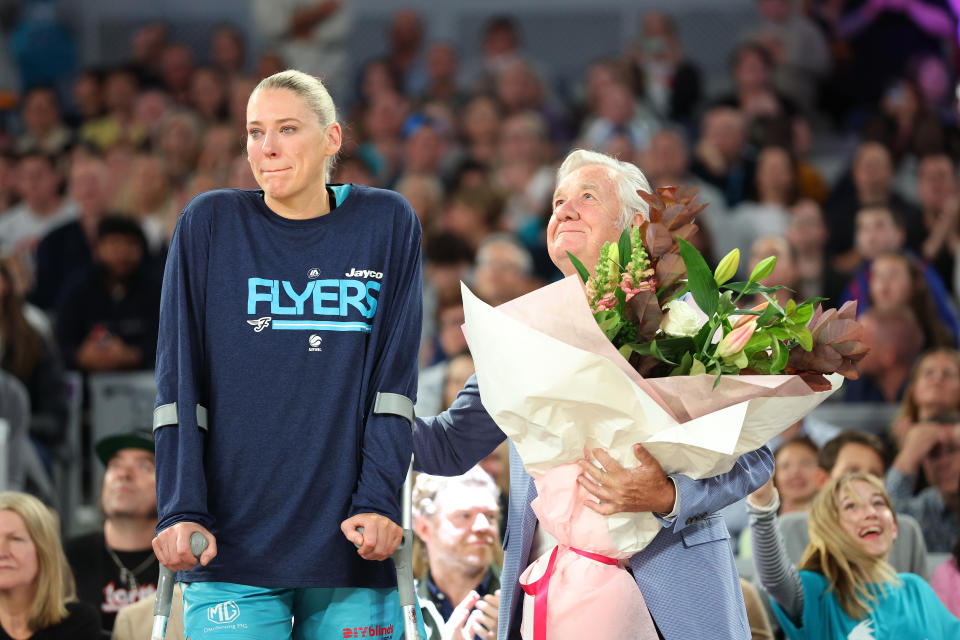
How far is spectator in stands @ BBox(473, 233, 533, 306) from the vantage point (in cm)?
704

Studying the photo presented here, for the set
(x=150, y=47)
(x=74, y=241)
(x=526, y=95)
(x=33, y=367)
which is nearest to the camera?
(x=33, y=367)

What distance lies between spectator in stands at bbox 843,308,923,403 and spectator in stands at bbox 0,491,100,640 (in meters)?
3.99

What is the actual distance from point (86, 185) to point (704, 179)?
3.97 meters

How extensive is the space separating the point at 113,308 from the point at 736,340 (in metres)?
5.18

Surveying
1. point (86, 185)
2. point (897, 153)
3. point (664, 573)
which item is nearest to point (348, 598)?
point (664, 573)

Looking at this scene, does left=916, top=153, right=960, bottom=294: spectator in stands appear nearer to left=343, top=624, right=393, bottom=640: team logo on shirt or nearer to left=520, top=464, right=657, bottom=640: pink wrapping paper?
left=520, top=464, right=657, bottom=640: pink wrapping paper

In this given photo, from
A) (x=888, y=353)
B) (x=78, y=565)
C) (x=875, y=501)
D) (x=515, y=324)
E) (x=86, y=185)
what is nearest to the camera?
(x=515, y=324)

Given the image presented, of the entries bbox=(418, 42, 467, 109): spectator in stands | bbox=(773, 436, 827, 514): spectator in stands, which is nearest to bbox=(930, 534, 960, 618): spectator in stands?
bbox=(773, 436, 827, 514): spectator in stands

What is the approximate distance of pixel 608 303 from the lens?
2820 mm

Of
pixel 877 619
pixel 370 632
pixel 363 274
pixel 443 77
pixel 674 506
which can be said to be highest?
pixel 443 77

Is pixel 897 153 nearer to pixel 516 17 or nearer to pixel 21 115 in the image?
pixel 516 17

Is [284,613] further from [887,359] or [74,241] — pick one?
[74,241]

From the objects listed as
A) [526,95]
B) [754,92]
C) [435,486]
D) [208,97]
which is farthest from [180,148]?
[435,486]

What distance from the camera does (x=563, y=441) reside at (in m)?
2.79
